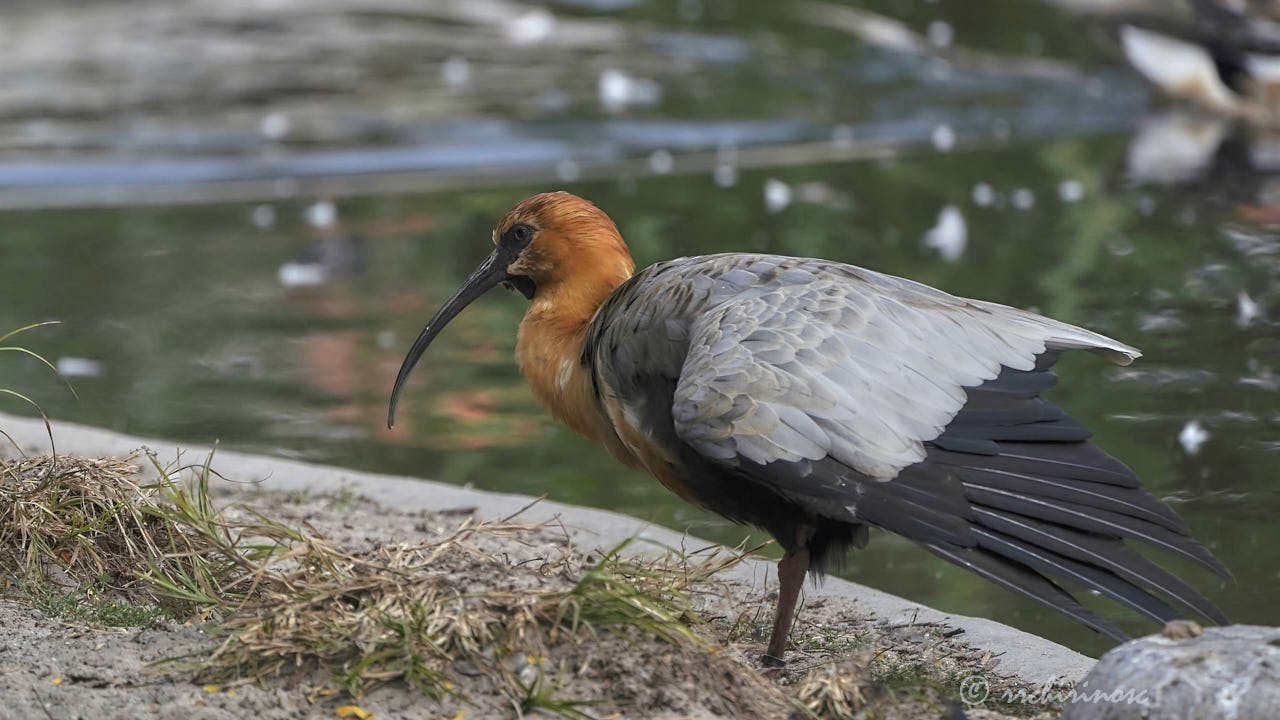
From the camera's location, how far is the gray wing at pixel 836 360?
3834 millimetres

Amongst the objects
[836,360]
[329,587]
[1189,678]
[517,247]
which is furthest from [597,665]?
[517,247]

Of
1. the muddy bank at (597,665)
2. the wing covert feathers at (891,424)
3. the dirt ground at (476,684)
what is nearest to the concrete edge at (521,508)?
the muddy bank at (597,665)

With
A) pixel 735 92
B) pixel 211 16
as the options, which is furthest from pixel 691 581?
pixel 211 16

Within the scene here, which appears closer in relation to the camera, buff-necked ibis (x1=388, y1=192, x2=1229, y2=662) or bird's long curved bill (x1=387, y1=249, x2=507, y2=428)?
buff-necked ibis (x1=388, y1=192, x2=1229, y2=662)

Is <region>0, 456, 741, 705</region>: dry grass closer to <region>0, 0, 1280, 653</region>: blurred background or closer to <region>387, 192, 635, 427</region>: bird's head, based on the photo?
<region>387, 192, 635, 427</region>: bird's head

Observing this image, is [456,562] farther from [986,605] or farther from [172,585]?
[986,605]

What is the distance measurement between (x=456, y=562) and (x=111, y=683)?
964mm

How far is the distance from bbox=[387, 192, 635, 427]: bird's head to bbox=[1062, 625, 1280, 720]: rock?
1934 mm

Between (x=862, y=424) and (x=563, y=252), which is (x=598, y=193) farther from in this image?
(x=862, y=424)

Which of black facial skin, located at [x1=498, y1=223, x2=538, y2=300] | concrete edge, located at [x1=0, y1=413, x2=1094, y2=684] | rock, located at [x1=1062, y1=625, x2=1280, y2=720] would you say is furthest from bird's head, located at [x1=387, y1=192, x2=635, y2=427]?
rock, located at [x1=1062, y1=625, x2=1280, y2=720]

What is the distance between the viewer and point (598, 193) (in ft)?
34.9

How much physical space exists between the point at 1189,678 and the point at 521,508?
8.13 ft

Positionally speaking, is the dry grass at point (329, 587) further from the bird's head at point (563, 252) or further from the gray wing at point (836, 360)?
the bird's head at point (563, 252)

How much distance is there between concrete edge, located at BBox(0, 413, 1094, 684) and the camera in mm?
4270
